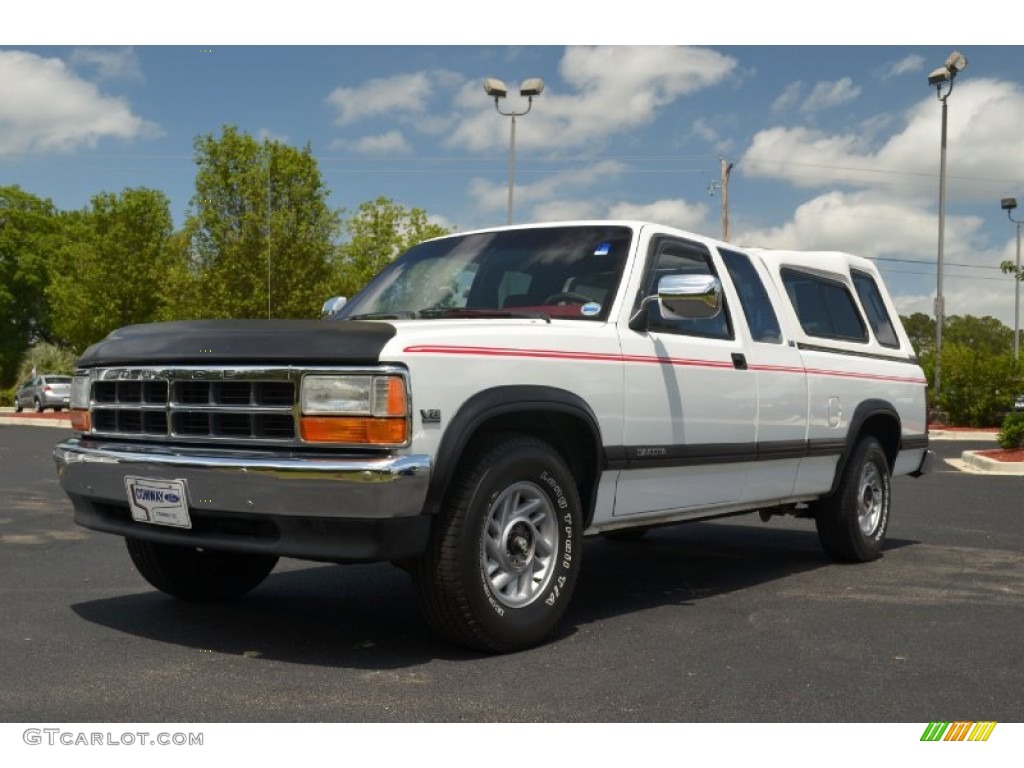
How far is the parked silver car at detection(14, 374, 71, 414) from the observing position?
47031 millimetres

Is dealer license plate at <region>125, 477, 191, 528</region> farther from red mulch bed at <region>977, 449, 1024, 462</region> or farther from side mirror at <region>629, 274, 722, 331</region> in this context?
red mulch bed at <region>977, 449, 1024, 462</region>

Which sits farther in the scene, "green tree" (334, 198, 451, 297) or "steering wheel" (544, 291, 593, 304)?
"green tree" (334, 198, 451, 297)

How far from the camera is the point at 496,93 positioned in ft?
97.1

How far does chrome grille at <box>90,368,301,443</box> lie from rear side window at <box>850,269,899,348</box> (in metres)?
5.05

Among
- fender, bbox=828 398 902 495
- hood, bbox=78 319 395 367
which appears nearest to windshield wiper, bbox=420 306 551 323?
hood, bbox=78 319 395 367

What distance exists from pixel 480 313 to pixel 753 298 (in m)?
2.08

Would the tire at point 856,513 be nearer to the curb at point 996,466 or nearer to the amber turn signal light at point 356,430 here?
the amber turn signal light at point 356,430

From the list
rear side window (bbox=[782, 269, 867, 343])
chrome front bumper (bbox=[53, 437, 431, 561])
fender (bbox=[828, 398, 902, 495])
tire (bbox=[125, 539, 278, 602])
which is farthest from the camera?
fender (bbox=[828, 398, 902, 495])

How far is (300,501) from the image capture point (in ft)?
14.8

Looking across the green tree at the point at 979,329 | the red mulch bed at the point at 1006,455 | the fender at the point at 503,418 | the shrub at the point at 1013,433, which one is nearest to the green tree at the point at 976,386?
the shrub at the point at 1013,433

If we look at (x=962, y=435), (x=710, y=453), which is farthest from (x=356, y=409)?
(x=962, y=435)

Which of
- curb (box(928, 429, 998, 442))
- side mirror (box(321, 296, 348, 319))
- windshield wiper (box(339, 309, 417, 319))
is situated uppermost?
side mirror (box(321, 296, 348, 319))

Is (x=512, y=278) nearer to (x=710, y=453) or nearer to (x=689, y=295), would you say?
(x=689, y=295)

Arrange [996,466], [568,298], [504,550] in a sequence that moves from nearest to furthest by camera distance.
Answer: [504,550] < [568,298] < [996,466]
